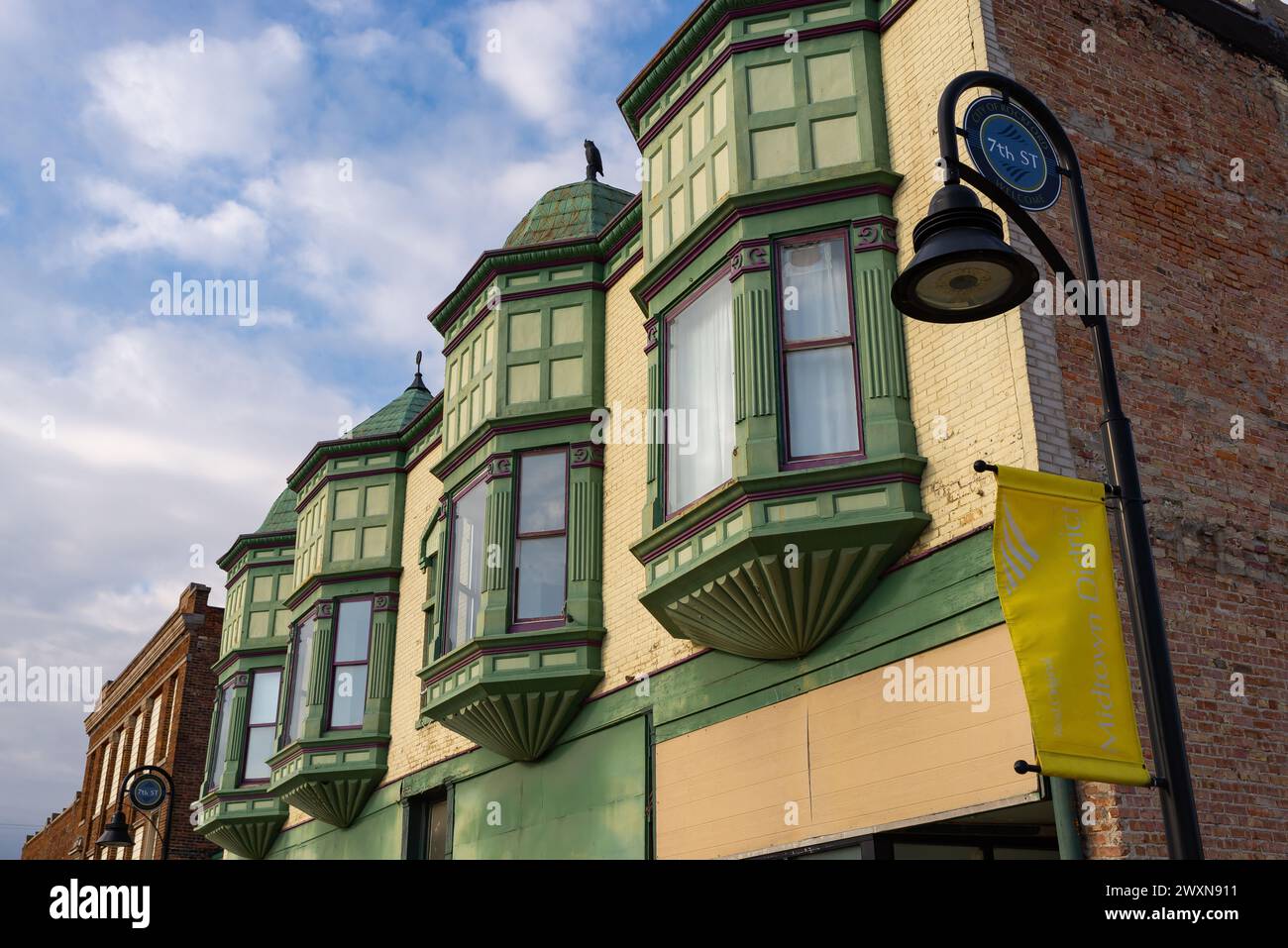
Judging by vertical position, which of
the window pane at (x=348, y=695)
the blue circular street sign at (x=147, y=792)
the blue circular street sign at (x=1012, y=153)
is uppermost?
the blue circular street sign at (x=1012, y=153)

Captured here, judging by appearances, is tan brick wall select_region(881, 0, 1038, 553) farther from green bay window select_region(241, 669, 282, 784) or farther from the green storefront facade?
green bay window select_region(241, 669, 282, 784)

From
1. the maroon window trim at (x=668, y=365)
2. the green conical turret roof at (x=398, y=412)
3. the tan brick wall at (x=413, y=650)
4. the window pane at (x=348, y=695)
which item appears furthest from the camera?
the green conical turret roof at (x=398, y=412)

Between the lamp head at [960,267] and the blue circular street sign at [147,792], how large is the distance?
927 inches

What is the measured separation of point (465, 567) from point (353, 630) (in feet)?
17.7

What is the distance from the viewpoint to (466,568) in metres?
18.0

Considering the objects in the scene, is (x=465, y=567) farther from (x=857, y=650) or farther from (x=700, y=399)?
(x=857, y=650)

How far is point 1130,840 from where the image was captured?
8.48 meters

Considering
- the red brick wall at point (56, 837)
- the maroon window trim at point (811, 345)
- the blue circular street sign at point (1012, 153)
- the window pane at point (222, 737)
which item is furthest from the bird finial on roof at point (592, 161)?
the red brick wall at point (56, 837)

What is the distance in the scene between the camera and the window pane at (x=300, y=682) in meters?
22.8

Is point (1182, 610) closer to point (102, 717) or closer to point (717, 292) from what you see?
point (717, 292)

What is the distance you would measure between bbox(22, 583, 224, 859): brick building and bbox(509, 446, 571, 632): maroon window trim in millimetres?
16610

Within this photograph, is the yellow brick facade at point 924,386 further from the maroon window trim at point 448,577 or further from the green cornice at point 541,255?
the maroon window trim at point 448,577
